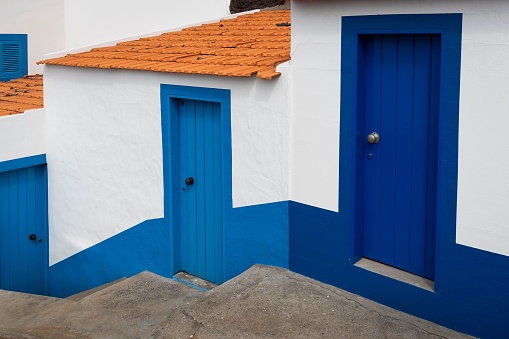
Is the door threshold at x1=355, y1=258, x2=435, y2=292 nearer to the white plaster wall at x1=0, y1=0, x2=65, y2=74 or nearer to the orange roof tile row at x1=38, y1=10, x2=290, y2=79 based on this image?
the orange roof tile row at x1=38, y1=10, x2=290, y2=79

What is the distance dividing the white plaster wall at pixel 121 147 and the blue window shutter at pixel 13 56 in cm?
286

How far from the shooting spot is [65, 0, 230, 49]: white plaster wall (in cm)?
1088

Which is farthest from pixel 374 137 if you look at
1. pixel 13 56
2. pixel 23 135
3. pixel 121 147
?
pixel 13 56

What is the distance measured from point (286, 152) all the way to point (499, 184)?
2.04 metres

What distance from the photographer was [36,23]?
12188mm

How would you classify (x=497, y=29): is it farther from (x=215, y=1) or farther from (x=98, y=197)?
(x=215, y=1)

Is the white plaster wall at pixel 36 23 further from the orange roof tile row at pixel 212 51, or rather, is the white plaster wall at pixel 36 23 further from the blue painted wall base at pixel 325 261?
the blue painted wall base at pixel 325 261

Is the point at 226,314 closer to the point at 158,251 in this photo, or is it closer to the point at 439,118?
the point at 439,118

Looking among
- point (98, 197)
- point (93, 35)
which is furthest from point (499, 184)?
point (93, 35)

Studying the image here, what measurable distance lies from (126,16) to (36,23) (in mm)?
1775

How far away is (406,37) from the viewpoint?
5.46 metres

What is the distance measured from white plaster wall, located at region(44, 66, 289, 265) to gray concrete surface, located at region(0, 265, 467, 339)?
0.93 meters

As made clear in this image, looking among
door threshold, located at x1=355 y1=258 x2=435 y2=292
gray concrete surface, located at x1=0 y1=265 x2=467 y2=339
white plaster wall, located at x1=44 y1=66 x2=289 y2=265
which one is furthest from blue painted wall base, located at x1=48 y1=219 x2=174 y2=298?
door threshold, located at x1=355 y1=258 x2=435 y2=292

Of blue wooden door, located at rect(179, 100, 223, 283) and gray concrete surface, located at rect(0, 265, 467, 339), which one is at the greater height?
blue wooden door, located at rect(179, 100, 223, 283)
